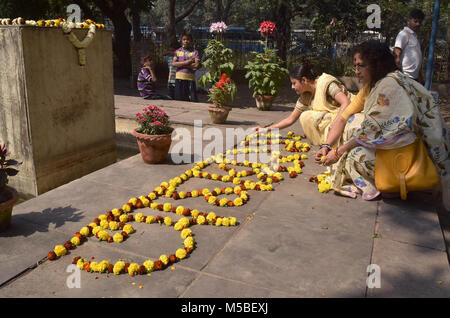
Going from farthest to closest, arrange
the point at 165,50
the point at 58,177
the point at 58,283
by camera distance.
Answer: the point at 165,50 → the point at 58,177 → the point at 58,283

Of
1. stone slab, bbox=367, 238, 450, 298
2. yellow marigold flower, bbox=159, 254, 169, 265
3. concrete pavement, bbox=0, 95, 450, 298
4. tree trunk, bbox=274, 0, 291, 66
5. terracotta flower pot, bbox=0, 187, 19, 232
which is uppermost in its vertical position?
tree trunk, bbox=274, 0, 291, 66

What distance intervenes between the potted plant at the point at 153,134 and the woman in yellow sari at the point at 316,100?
1294 millimetres

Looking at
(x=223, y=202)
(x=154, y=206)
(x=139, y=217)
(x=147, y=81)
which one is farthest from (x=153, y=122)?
(x=147, y=81)

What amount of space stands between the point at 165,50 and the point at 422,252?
52.0 feet

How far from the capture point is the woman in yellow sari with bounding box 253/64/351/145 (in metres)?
5.57

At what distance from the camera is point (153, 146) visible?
540 cm

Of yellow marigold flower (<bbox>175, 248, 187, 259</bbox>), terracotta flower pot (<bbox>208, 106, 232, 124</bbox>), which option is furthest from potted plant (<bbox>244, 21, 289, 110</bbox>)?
yellow marigold flower (<bbox>175, 248, 187, 259</bbox>)

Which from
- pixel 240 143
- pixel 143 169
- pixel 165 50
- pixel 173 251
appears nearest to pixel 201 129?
pixel 240 143

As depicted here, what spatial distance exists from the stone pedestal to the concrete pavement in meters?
1.14

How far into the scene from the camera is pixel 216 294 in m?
2.77

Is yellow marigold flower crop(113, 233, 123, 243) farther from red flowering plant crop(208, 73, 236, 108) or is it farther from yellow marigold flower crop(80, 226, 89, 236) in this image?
red flowering plant crop(208, 73, 236, 108)

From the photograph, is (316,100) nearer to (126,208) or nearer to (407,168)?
(407,168)
